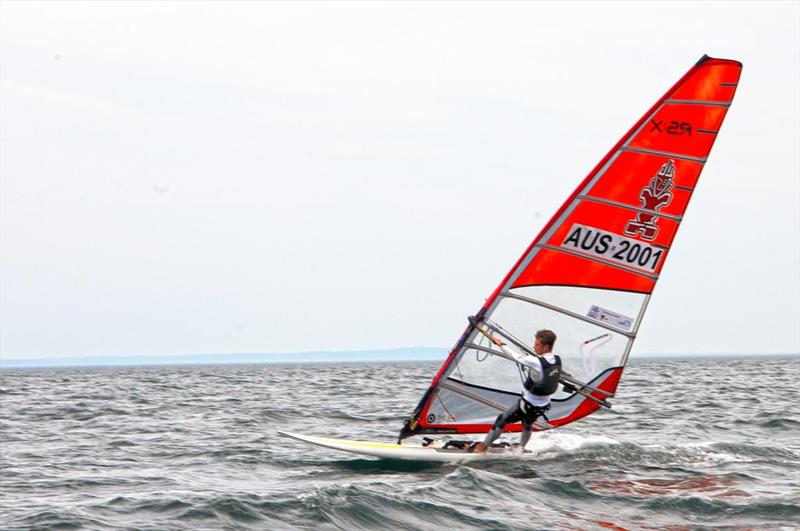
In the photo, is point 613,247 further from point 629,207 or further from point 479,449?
point 479,449

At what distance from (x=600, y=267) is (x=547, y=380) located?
5.14ft

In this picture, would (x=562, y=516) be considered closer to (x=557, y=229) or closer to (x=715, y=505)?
(x=715, y=505)

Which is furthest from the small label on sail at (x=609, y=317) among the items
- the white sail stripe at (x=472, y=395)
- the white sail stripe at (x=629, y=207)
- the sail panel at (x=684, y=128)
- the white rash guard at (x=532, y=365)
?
the sail panel at (x=684, y=128)

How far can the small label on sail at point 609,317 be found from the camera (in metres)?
11.1

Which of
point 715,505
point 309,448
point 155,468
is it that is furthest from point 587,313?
point 155,468

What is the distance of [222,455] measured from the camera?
11664 millimetres

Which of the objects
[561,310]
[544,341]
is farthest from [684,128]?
[544,341]

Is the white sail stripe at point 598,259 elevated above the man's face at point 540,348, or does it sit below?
above

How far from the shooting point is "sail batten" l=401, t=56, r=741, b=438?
10.7m

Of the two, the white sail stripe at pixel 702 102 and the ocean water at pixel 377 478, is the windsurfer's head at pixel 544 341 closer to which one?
the ocean water at pixel 377 478

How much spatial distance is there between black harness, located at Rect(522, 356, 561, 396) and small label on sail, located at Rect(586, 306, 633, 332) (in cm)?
84

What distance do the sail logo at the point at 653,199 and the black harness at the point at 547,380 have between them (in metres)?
1.80

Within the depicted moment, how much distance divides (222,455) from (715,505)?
19.7 feet

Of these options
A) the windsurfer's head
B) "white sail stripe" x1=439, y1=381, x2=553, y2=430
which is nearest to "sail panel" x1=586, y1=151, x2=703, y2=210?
the windsurfer's head
